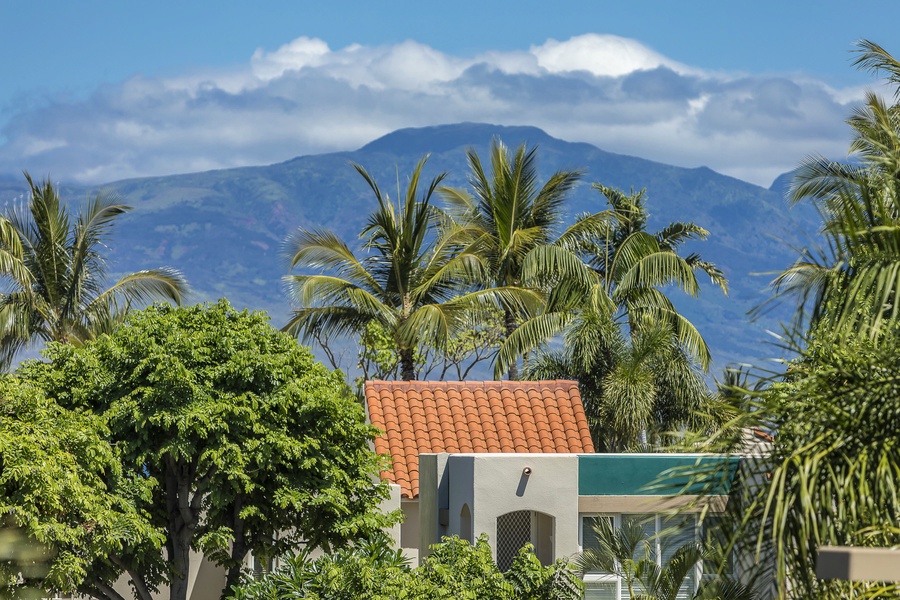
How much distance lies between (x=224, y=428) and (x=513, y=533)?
633 cm

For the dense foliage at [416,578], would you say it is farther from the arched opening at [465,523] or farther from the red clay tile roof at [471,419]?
the red clay tile roof at [471,419]

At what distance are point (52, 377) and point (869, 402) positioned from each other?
1575cm

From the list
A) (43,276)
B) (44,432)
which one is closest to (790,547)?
(44,432)

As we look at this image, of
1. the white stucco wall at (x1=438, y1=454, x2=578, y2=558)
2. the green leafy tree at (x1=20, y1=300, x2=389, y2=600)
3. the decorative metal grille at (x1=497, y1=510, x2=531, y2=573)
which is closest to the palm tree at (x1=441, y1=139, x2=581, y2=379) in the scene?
the decorative metal grille at (x1=497, y1=510, x2=531, y2=573)

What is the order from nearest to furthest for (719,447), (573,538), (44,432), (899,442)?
(899,442)
(719,447)
(44,432)
(573,538)

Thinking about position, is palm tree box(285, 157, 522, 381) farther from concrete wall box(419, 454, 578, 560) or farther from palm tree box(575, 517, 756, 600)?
palm tree box(575, 517, 756, 600)

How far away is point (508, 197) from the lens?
33.3 m

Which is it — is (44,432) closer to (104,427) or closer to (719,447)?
(104,427)

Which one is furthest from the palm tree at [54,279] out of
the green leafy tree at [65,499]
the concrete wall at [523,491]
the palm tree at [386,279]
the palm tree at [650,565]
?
the palm tree at [650,565]

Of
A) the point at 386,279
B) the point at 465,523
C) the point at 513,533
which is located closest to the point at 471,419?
the point at 513,533

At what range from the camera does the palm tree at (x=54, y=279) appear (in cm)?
2994

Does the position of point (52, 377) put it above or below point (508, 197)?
below

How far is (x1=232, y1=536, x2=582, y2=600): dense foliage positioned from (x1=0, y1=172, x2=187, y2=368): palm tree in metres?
12.4

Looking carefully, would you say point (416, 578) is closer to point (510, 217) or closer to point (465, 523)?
point (465, 523)
